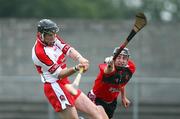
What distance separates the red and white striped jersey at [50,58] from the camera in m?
13.3

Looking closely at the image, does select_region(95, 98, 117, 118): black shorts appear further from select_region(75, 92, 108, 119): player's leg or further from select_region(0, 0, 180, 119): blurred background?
select_region(0, 0, 180, 119): blurred background

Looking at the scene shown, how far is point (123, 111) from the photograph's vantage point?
2291 cm

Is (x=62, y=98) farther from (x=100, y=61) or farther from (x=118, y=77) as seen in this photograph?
(x=100, y=61)

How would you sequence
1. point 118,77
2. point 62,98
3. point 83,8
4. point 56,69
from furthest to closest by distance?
point 83,8 < point 118,77 < point 62,98 < point 56,69

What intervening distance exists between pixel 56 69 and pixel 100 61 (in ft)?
37.1

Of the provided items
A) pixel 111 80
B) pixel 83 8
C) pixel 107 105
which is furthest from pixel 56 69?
pixel 83 8

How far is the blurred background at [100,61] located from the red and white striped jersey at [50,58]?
8658 mm

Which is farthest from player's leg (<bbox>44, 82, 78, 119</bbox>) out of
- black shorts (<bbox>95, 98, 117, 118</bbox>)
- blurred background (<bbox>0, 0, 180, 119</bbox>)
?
blurred background (<bbox>0, 0, 180, 119</bbox>)

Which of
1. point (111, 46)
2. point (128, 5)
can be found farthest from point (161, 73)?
point (128, 5)

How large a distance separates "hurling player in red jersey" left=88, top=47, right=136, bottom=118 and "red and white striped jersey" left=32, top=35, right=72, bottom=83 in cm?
81

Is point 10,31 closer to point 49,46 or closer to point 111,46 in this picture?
point 111,46

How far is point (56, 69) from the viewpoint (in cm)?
1332

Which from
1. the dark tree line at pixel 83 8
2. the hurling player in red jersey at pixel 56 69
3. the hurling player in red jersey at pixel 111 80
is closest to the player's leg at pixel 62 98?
→ the hurling player in red jersey at pixel 56 69

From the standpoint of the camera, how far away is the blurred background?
22922 millimetres
